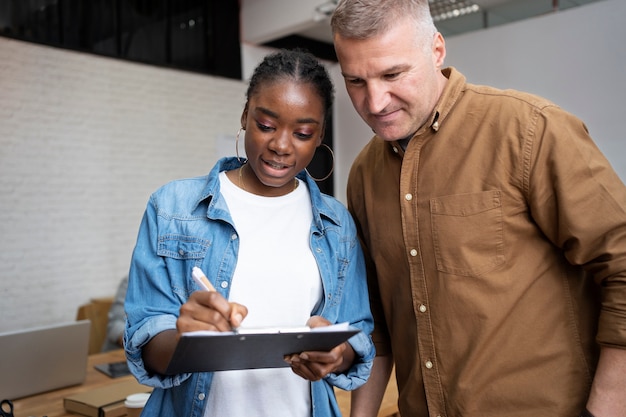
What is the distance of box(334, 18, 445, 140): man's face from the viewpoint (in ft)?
4.00

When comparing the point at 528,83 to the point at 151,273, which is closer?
the point at 151,273

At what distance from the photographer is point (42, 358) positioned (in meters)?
2.24

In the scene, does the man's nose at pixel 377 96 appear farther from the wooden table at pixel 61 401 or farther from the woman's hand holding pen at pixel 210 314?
the wooden table at pixel 61 401

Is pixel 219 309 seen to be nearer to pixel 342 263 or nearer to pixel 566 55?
pixel 342 263

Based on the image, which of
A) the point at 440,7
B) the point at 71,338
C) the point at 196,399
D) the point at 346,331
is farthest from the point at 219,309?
the point at 440,7

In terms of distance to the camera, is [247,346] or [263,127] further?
[263,127]

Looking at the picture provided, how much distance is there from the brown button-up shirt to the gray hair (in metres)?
0.19

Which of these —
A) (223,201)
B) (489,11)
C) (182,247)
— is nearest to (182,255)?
(182,247)

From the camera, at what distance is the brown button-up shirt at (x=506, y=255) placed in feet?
3.92

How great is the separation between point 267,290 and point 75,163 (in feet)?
14.6

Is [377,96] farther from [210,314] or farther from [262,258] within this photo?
[210,314]

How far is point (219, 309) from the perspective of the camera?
99cm

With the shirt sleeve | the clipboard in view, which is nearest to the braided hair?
the shirt sleeve

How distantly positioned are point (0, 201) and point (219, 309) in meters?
4.50
